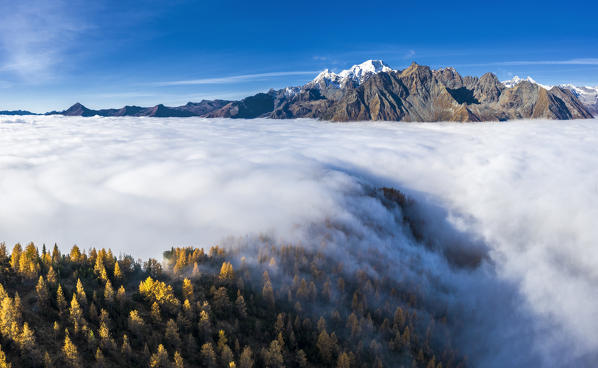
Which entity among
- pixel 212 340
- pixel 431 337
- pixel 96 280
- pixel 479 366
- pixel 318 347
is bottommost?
pixel 479 366

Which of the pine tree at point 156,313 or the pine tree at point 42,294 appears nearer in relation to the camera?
the pine tree at point 42,294

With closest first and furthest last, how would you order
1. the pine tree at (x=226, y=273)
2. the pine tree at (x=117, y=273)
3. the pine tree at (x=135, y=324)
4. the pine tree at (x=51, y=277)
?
the pine tree at (x=135, y=324) → the pine tree at (x=51, y=277) → the pine tree at (x=117, y=273) → the pine tree at (x=226, y=273)

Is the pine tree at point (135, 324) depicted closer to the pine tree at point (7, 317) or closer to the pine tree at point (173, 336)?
the pine tree at point (173, 336)

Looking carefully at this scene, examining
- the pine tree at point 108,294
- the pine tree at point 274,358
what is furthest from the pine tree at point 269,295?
the pine tree at point 108,294

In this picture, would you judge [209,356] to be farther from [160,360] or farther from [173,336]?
[160,360]

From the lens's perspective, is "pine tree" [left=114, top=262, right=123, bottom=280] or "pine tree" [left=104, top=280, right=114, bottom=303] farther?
"pine tree" [left=114, top=262, right=123, bottom=280]

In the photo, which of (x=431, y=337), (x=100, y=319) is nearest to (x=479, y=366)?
(x=431, y=337)

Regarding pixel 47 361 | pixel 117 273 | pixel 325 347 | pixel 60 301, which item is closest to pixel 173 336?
pixel 47 361

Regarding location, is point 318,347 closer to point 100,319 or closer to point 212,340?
point 212,340

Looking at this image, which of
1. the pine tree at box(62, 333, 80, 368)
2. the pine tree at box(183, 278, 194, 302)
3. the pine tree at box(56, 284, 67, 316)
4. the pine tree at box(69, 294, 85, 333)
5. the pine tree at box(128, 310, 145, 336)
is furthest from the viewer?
the pine tree at box(183, 278, 194, 302)

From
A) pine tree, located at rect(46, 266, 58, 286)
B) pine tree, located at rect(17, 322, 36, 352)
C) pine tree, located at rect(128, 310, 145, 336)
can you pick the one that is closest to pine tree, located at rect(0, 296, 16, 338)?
pine tree, located at rect(17, 322, 36, 352)

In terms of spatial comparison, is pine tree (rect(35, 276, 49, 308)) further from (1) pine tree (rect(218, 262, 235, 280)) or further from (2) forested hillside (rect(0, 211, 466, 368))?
(1) pine tree (rect(218, 262, 235, 280))
